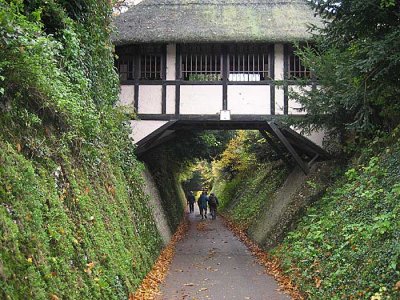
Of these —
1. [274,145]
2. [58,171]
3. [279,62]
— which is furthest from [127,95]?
[58,171]

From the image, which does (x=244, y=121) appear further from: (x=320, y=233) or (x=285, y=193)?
(x=320, y=233)

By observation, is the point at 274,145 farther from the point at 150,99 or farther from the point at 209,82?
the point at 150,99

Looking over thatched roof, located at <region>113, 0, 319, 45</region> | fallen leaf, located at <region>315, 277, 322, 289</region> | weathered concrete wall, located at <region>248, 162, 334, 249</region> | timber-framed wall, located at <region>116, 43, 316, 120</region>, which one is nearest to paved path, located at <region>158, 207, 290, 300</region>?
fallen leaf, located at <region>315, 277, 322, 289</region>

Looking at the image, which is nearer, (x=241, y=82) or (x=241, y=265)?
(x=241, y=265)

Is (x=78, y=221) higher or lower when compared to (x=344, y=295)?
higher

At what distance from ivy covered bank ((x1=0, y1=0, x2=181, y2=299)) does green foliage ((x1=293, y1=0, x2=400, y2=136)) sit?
5.10 meters

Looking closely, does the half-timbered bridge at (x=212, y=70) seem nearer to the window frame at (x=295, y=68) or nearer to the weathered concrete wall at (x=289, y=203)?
the window frame at (x=295, y=68)

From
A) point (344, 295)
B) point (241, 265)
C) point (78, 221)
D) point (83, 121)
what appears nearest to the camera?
point (78, 221)

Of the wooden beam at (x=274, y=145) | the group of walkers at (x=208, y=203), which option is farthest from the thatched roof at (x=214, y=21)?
the group of walkers at (x=208, y=203)

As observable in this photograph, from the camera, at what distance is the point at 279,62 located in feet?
45.1

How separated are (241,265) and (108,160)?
180 inches

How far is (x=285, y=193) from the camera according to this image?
15414mm

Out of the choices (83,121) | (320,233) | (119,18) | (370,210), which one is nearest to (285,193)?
(320,233)

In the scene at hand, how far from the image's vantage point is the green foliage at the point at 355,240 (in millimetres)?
6301
